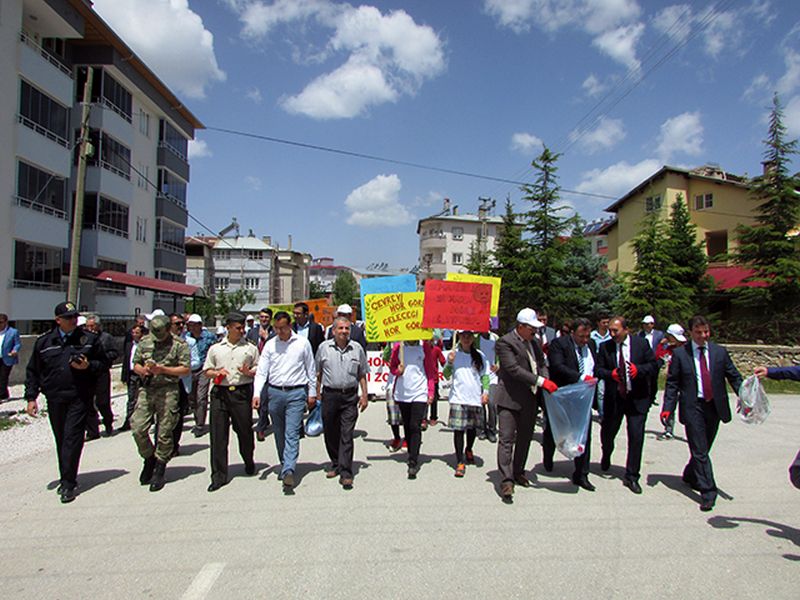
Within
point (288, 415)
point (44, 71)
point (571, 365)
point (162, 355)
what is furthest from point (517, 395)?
point (44, 71)

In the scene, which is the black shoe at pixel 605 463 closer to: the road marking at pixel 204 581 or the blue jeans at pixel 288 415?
the blue jeans at pixel 288 415

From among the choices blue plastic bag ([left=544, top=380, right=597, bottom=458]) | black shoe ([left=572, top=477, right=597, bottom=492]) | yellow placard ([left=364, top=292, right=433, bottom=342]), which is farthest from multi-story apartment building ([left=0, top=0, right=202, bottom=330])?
black shoe ([left=572, top=477, right=597, bottom=492])

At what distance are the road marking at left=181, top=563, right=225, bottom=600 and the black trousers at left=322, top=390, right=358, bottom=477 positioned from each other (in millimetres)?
2193

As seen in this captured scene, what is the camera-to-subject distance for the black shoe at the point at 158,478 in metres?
5.80

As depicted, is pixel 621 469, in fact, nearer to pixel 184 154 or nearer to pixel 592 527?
pixel 592 527

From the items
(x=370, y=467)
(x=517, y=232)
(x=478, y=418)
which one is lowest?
(x=370, y=467)

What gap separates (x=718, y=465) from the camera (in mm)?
6934

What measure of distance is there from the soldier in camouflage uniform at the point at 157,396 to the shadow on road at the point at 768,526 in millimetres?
5491

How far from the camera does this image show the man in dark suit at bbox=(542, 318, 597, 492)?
6.00 metres

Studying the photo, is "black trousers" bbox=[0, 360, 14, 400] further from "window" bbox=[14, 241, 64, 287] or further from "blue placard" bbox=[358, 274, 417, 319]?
"window" bbox=[14, 241, 64, 287]

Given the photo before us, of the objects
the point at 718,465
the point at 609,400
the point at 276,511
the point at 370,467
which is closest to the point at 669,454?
the point at 718,465

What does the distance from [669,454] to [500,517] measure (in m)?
3.89

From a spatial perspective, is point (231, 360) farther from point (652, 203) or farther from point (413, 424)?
point (652, 203)

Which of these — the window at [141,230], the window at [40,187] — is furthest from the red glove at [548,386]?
the window at [141,230]
